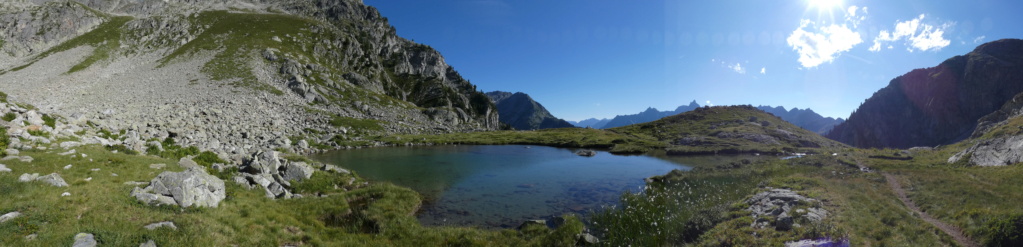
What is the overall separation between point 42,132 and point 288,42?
141 m

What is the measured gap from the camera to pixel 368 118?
9981 cm

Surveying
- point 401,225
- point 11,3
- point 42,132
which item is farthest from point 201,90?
point 11,3

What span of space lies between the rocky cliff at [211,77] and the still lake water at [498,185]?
17.7 m

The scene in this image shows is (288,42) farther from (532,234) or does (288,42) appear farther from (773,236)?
(773,236)

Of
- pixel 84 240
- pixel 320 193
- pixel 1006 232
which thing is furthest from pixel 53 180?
pixel 1006 232

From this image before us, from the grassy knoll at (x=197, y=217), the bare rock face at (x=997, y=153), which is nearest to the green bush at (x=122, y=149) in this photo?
the grassy knoll at (x=197, y=217)

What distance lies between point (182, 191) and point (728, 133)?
5022 inches

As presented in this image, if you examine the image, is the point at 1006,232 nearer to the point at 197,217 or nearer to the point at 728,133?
the point at 197,217

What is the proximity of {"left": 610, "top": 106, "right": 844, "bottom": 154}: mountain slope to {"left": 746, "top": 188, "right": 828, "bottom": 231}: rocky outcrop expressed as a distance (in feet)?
172

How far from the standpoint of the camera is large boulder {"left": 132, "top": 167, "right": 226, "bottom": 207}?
1401 centimetres

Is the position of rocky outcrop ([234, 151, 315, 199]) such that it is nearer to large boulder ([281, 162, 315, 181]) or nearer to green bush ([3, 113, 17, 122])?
large boulder ([281, 162, 315, 181])

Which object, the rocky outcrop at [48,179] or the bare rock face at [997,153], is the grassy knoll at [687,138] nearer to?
the bare rock face at [997,153]

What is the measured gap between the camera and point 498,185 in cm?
3347

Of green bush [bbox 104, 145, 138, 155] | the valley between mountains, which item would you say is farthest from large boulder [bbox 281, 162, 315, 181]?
green bush [bbox 104, 145, 138, 155]
